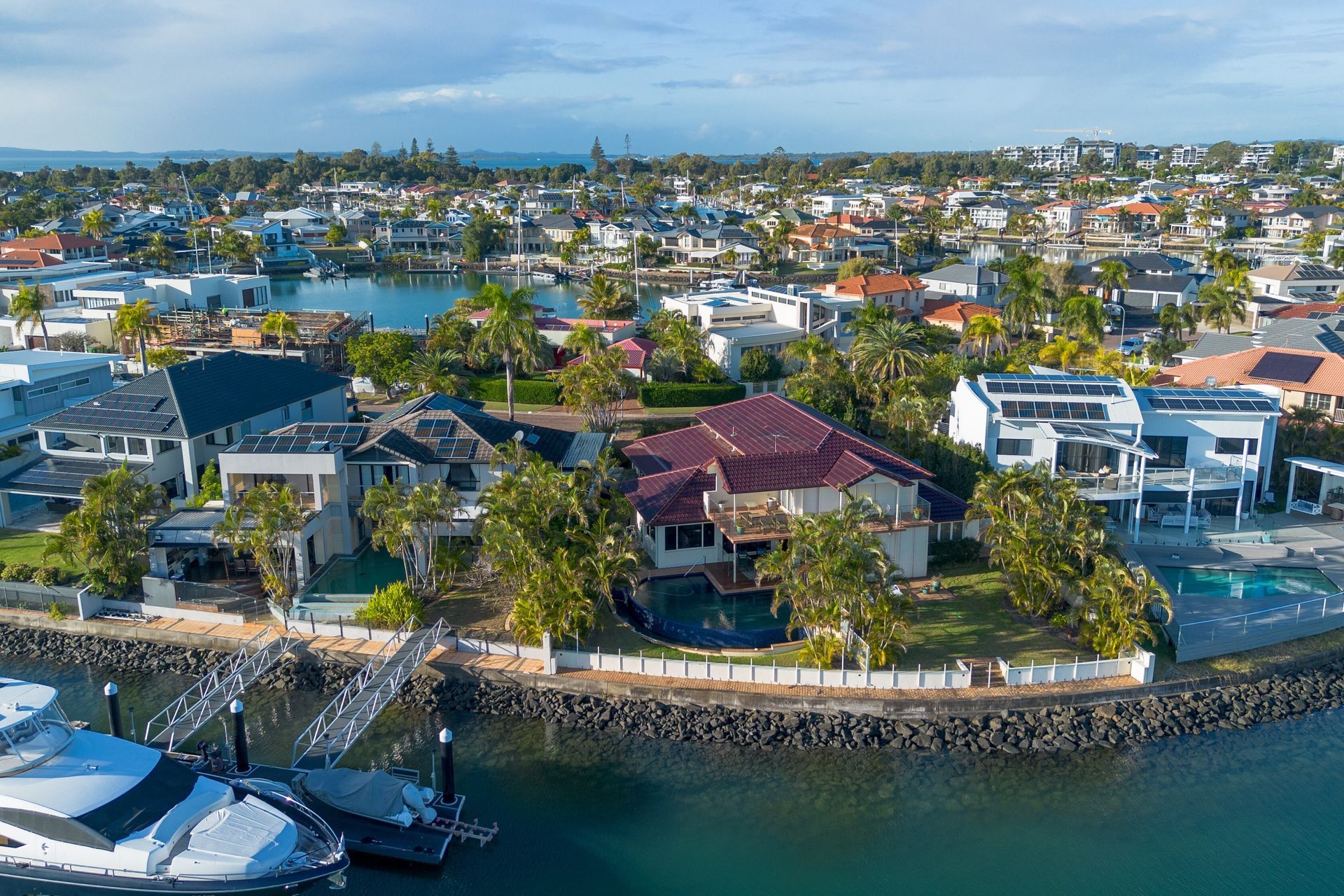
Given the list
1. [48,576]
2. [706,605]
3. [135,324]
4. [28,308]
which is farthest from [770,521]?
[28,308]

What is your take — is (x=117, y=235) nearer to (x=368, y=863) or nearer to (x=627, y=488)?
(x=627, y=488)

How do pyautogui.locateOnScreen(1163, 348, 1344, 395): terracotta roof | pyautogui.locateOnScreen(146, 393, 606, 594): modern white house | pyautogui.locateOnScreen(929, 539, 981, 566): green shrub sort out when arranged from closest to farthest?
pyautogui.locateOnScreen(146, 393, 606, 594): modern white house
pyautogui.locateOnScreen(929, 539, 981, 566): green shrub
pyautogui.locateOnScreen(1163, 348, 1344, 395): terracotta roof

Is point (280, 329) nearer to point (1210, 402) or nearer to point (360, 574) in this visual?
point (360, 574)

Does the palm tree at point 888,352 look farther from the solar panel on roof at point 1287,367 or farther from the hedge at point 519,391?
the hedge at point 519,391

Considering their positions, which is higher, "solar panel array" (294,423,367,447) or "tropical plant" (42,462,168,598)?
"solar panel array" (294,423,367,447)

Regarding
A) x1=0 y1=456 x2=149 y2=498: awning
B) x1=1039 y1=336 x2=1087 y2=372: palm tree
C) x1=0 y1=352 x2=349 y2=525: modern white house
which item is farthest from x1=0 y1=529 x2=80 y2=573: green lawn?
x1=1039 y1=336 x2=1087 y2=372: palm tree

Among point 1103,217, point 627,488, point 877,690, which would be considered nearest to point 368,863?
point 877,690

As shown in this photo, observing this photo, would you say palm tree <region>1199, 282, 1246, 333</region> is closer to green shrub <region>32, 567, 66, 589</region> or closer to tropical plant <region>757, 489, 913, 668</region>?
tropical plant <region>757, 489, 913, 668</region>
